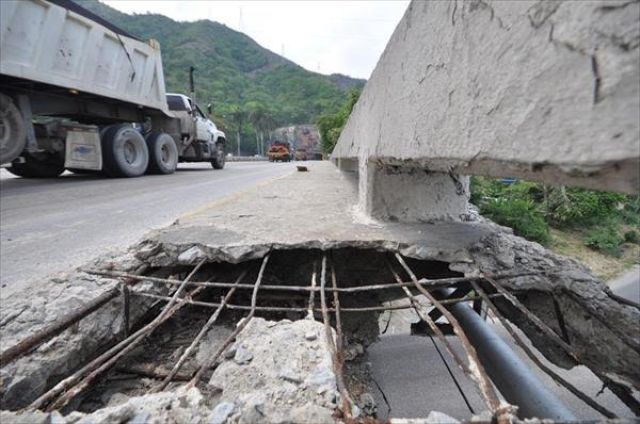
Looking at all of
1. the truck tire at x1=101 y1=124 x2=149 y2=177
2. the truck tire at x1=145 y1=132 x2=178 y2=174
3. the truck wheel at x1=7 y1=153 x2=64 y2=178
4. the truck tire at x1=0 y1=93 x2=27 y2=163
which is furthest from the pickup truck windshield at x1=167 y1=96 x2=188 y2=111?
the truck tire at x1=0 y1=93 x2=27 y2=163

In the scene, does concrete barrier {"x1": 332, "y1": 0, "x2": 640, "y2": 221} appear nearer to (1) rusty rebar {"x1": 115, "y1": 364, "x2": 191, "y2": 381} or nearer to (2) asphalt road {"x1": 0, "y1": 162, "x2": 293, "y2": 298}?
(1) rusty rebar {"x1": 115, "y1": 364, "x2": 191, "y2": 381}

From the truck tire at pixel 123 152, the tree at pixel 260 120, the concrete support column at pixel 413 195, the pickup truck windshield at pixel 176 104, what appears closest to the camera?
the concrete support column at pixel 413 195

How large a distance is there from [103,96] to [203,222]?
20.5 feet

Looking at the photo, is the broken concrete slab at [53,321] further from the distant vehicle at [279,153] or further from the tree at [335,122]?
the distant vehicle at [279,153]

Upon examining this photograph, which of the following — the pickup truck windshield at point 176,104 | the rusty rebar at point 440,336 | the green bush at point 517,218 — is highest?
the pickup truck windshield at point 176,104

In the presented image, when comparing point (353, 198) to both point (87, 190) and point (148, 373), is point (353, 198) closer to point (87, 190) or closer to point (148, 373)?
point (148, 373)

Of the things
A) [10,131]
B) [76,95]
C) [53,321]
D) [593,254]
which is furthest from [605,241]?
[10,131]

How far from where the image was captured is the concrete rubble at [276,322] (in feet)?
2.79

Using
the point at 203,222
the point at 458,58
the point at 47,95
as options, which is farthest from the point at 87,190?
the point at 458,58

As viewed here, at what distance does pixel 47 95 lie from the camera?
20.2 feet

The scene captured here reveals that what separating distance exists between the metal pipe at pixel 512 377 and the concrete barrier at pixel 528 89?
3.15 feet

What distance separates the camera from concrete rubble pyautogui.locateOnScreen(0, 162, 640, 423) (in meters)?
0.85

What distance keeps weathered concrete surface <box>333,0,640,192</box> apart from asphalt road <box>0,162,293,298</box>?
2.02 m

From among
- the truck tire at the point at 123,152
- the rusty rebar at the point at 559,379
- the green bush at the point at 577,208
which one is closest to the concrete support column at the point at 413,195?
the rusty rebar at the point at 559,379
